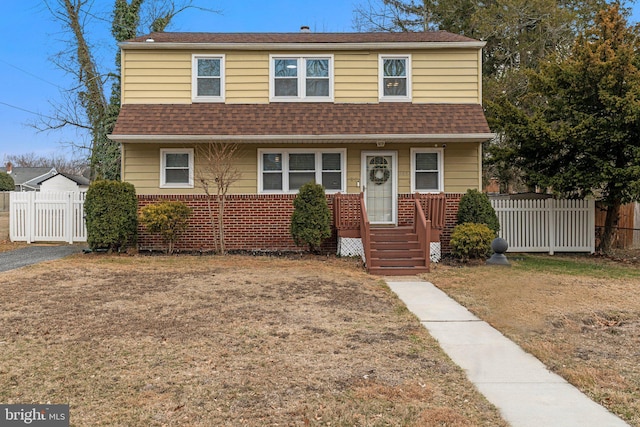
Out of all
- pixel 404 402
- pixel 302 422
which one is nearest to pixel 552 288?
pixel 404 402

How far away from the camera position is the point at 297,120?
12.8 metres

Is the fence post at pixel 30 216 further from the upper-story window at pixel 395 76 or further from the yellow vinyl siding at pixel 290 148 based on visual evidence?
the upper-story window at pixel 395 76

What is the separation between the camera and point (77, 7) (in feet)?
66.9

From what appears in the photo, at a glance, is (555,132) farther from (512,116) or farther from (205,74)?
(205,74)

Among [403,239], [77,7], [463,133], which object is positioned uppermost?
[77,7]

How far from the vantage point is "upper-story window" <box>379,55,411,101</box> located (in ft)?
43.9

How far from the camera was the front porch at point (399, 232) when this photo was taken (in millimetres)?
10625

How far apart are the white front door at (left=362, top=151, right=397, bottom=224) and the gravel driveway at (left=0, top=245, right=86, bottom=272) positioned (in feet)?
25.4

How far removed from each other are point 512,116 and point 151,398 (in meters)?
12.0

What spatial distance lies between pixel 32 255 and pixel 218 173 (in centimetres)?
489

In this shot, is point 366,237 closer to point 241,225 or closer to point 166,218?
point 241,225

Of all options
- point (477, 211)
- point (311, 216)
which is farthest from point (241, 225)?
point (477, 211)

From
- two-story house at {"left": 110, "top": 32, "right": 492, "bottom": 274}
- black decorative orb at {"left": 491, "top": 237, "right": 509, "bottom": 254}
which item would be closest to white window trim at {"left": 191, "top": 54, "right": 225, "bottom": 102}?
two-story house at {"left": 110, "top": 32, "right": 492, "bottom": 274}

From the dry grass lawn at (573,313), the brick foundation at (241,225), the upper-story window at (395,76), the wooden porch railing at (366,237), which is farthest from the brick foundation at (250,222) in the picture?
the upper-story window at (395,76)
